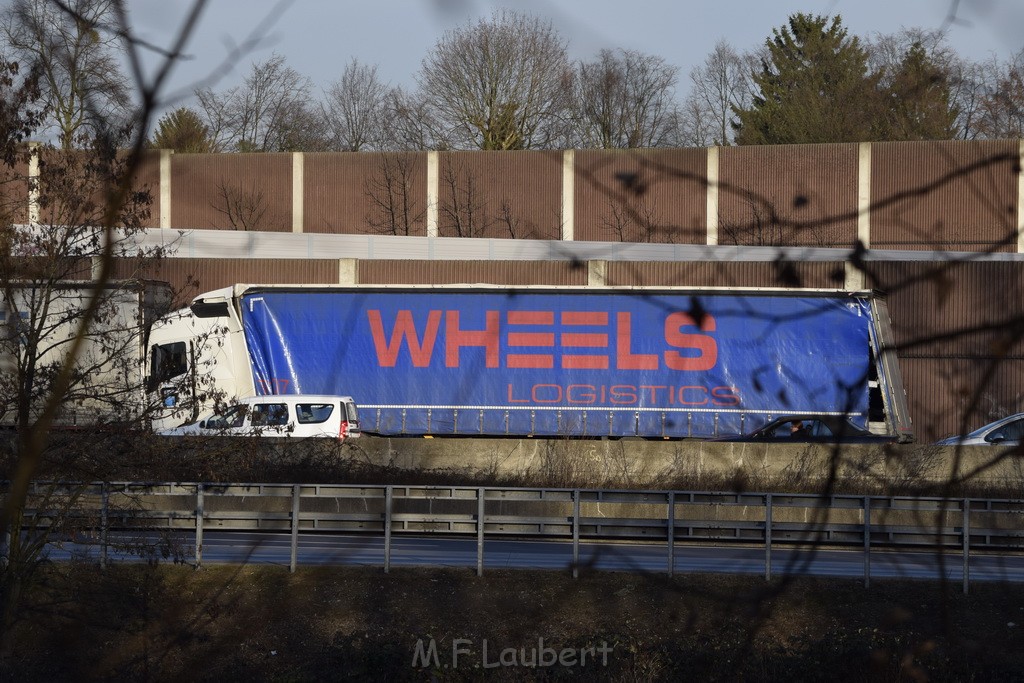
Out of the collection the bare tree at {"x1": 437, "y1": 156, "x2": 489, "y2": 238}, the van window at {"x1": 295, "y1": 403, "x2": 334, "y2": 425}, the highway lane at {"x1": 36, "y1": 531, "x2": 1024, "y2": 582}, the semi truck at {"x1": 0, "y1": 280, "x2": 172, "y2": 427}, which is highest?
the bare tree at {"x1": 437, "y1": 156, "x2": 489, "y2": 238}

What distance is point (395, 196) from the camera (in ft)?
143

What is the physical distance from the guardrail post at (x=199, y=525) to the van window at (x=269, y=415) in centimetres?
136

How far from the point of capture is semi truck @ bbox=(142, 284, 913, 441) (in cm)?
2495

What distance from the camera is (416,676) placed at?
1158 centimetres

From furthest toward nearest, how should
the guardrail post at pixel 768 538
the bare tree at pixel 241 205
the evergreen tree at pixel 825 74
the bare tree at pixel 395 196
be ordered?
1. the bare tree at pixel 241 205
2. the bare tree at pixel 395 196
3. the guardrail post at pixel 768 538
4. the evergreen tree at pixel 825 74

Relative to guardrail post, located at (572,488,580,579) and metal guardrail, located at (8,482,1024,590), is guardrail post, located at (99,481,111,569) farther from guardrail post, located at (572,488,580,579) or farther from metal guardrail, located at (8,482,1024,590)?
guardrail post, located at (572,488,580,579)

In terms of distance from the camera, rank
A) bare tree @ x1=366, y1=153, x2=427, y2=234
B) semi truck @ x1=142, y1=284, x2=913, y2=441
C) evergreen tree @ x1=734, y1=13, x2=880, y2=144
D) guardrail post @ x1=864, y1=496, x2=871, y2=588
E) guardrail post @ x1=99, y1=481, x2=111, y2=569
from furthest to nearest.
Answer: bare tree @ x1=366, y1=153, x2=427, y2=234, semi truck @ x1=142, y1=284, x2=913, y2=441, guardrail post @ x1=99, y1=481, x2=111, y2=569, guardrail post @ x1=864, y1=496, x2=871, y2=588, evergreen tree @ x1=734, y1=13, x2=880, y2=144

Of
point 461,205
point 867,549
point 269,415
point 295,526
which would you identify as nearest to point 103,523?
point 295,526

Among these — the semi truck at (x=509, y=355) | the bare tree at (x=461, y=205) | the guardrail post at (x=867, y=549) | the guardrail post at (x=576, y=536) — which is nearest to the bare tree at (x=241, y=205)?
the bare tree at (x=461, y=205)

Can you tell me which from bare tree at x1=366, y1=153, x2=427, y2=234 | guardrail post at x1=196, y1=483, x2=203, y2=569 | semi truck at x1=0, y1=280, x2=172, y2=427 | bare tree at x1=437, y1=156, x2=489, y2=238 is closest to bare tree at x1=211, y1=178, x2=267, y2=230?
bare tree at x1=366, y1=153, x2=427, y2=234

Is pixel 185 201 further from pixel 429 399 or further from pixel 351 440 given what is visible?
pixel 351 440

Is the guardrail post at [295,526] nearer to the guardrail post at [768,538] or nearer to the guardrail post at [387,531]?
the guardrail post at [387,531]

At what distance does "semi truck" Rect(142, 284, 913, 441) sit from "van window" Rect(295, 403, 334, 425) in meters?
3.36

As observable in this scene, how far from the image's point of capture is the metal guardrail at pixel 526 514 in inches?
535
